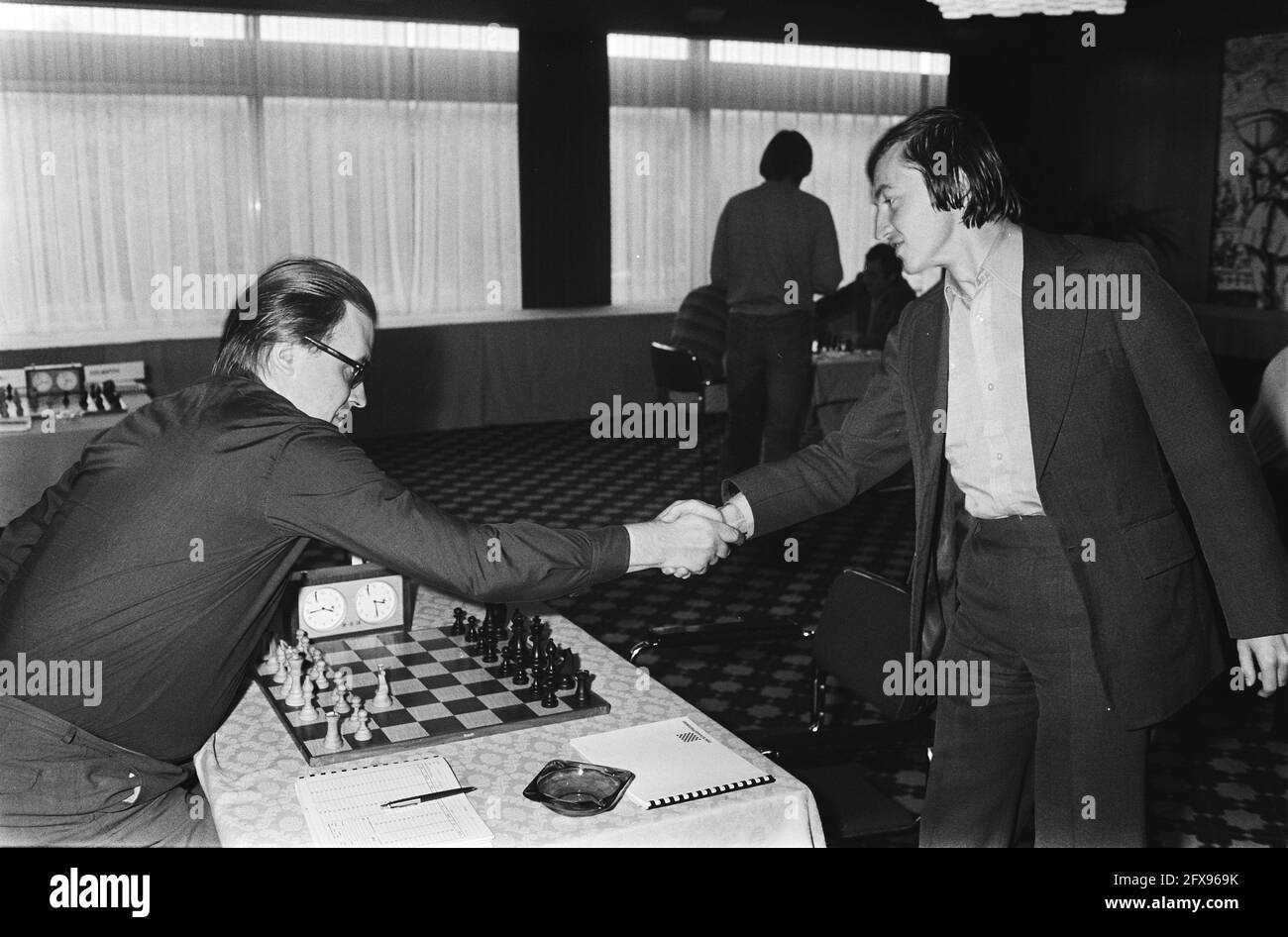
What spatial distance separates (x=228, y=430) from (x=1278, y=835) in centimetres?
271

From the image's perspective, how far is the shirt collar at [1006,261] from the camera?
1982 millimetres

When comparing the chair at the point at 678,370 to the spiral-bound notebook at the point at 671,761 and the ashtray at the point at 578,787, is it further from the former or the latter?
the ashtray at the point at 578,787

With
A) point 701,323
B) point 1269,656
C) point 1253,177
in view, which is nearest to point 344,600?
point 1269,656

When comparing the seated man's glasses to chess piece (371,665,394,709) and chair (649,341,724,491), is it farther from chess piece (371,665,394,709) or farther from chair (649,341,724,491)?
chair (649,341,724,491)

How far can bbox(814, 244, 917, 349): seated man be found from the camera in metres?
6.51

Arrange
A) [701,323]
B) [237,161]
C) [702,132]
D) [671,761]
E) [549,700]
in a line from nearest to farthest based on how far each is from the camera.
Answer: [671,761], [549,700], [701,323], [237,161], [702,132]

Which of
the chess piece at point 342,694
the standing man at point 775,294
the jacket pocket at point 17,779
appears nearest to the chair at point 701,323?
the standing man at point 775,294

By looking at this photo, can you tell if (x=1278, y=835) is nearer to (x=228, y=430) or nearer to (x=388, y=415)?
(x=228, y=430)

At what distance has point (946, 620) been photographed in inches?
83.3

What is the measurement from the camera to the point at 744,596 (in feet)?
16.2

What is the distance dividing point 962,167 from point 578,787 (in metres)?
1.12

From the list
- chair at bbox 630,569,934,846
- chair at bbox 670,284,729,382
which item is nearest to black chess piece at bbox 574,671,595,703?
chair at bbox 630,569,934,846

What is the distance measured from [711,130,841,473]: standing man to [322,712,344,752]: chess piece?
361 centimetres

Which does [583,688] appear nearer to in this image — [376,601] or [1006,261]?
[376,601]
